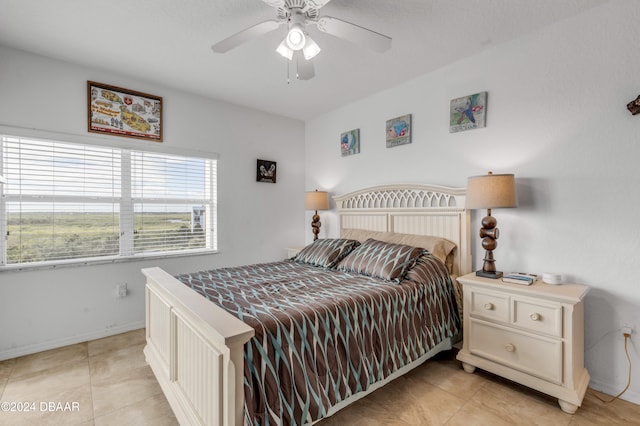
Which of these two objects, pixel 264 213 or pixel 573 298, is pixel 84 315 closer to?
pixel 264 213

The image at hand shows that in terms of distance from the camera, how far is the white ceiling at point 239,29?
193 cm

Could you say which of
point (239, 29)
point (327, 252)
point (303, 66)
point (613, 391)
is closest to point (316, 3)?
point (303, 66)

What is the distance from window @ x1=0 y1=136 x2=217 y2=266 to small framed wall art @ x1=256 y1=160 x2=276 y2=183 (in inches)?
22.6

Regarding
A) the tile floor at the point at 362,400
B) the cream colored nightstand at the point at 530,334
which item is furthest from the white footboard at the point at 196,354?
the cream colored nightstand at the point at 530,334

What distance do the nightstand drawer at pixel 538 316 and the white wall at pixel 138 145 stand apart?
288cm

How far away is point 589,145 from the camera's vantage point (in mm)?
2016

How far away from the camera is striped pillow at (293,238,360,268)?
2738 millimetres

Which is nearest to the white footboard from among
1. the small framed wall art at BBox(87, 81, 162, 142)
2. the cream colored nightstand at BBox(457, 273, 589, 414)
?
the small framed wall art at BBox(87, 81, 162, 142)

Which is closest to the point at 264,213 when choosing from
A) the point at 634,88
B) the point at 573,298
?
the point at 573,298

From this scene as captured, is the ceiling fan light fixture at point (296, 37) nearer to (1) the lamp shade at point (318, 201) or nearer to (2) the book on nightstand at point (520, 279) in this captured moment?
(2) the book on nightstand at point (520, 279)

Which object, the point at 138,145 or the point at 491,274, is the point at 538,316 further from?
the point at 138,145

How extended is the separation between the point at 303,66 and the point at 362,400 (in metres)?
2.15

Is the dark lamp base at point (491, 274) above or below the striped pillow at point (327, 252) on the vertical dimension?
below

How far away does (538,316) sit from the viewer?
1.84 metres
